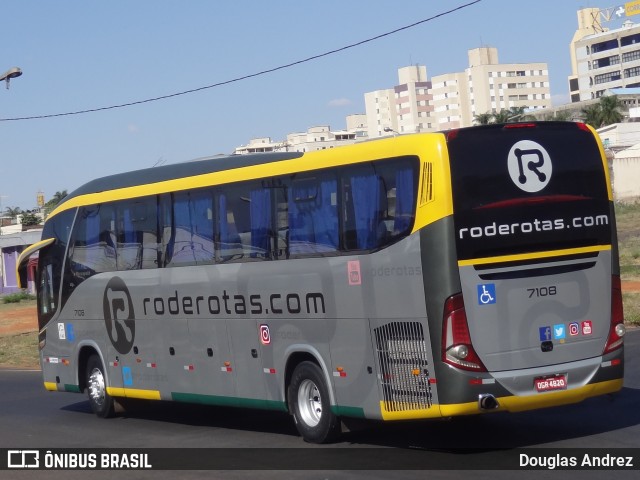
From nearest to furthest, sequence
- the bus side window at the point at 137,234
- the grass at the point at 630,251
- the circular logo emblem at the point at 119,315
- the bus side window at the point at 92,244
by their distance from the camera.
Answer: the bus side window at the point at 137,234
the circular logo emblem at the point at 119,315
the bus side window at the point at 92,244
the grass at the point at 630,251

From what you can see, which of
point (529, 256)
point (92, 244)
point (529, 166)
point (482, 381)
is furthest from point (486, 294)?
point (92, 244)

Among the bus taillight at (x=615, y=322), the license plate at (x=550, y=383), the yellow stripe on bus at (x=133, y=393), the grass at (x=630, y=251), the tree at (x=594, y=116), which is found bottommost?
the grass at (x=630, y=251)

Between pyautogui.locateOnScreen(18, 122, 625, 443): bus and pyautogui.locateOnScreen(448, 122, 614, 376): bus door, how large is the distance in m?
0.02

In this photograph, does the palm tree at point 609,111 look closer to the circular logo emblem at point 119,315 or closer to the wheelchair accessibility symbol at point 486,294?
the circular logo emblem at point 119,315

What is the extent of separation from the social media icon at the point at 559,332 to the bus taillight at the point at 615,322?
2.05ft

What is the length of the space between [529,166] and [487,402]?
252 cm

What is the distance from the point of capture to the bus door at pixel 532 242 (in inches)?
438

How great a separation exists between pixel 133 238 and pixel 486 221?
709 centimetres

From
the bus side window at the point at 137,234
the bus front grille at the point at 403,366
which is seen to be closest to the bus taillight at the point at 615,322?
the bus front grille at the point at 403,366

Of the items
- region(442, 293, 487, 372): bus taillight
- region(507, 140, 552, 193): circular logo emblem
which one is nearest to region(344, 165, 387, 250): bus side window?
region(442, 293, 487, 372): bus taillight

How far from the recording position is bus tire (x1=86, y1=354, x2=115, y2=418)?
58.6 ft

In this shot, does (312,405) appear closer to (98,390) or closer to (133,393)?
(133,393)

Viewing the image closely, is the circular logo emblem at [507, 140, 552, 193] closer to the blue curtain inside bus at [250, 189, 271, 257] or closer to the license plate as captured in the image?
the license plate

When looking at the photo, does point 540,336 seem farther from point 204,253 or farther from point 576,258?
point 204,253
